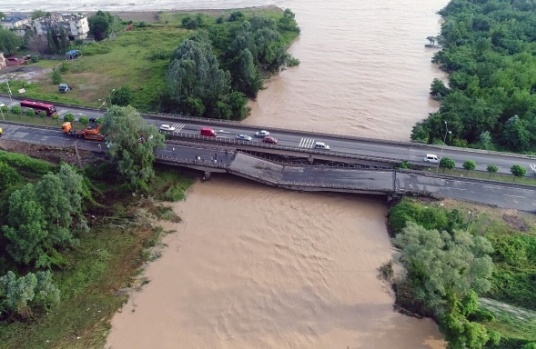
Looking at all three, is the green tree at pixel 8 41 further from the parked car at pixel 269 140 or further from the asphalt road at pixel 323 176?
the parked car at pixel 269 140

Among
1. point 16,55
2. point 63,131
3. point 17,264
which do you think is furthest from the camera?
point 16,55

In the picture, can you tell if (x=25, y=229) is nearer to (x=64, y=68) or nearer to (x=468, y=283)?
(x=468, y=283)

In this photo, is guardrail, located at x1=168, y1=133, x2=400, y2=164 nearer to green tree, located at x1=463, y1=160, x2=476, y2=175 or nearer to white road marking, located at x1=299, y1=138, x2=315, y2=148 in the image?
white road marking, located at x1=299, y1=138, x2=315, y2=148

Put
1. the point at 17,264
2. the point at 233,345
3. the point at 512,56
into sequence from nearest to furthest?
the point at 233,345 < the point at 17,264 < the point at 512,56

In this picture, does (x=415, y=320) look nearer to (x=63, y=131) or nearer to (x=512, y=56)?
(x=63, y=131)

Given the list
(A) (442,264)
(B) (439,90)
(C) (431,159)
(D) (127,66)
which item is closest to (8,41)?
(D) (127,66)

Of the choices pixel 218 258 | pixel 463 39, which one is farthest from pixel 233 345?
pixel 463 39

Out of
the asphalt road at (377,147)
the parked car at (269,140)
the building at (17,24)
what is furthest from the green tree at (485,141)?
the building at (17,24)
